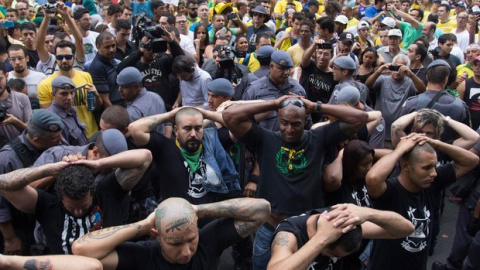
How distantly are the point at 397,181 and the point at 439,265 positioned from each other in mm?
2105

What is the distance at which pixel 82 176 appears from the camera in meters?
3.55

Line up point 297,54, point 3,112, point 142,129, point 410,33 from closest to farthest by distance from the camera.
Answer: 1. point 142,129
2. point 3,112
3. point 297,54
4. point 410,33

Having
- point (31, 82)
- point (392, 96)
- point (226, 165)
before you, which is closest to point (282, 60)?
point (226, 165)

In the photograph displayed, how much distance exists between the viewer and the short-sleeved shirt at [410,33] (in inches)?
428

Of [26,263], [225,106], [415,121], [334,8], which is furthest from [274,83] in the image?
[334,8]

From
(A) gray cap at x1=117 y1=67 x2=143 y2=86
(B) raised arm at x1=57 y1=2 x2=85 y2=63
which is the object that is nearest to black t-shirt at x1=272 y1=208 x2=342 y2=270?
(A) gray cap at x1=117 y1=67 x2=143 y2=86

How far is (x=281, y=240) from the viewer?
10.5ft

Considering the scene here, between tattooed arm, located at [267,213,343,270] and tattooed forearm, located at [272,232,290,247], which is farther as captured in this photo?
tattooed forearm, located at [272,232,290,247]

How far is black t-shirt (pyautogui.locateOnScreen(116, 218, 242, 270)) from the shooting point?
10.2ft

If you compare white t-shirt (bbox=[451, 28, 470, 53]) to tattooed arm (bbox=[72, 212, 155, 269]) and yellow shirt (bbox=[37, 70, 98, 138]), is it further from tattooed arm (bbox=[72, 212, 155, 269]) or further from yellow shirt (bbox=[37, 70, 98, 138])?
tattooed arm (bbox=[72, 212, 155, 269])

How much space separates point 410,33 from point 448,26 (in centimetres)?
220

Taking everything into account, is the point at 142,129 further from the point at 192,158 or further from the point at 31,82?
the point at 31,82

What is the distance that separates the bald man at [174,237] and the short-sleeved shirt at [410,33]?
8469 mm

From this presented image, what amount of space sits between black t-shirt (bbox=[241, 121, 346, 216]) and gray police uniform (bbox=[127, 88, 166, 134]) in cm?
172
